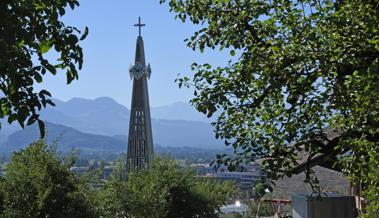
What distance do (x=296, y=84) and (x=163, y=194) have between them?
933 cm

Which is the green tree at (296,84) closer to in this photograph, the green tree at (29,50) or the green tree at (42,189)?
the green tree at (29,50)

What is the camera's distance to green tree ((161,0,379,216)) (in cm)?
303

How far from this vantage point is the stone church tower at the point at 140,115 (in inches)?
1018

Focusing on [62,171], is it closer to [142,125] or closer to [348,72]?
[348,72]

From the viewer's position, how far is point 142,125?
2633 centimetres

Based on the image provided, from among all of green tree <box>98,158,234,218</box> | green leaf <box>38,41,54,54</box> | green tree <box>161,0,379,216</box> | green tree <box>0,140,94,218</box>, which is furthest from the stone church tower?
green leaf <box>38,41,54,54</box>

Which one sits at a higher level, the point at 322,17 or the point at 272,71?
the point at 322,17

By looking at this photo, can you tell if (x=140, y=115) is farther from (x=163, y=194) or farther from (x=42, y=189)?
(x=42, y=189)

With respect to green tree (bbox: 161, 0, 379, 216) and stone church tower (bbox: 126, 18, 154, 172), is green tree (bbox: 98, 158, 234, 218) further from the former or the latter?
stone church tower (bbox: 126, 18, 154, 172)

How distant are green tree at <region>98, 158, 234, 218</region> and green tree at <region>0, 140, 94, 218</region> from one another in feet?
3.35

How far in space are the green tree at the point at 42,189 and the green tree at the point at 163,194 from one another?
3.35 ft

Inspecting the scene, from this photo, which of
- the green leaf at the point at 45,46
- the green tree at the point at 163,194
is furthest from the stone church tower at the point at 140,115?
the green leaf at the point at 45,46

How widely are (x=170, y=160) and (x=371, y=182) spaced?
1186 centimetres

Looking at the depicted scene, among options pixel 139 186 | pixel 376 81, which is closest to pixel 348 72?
pixel 376 81
